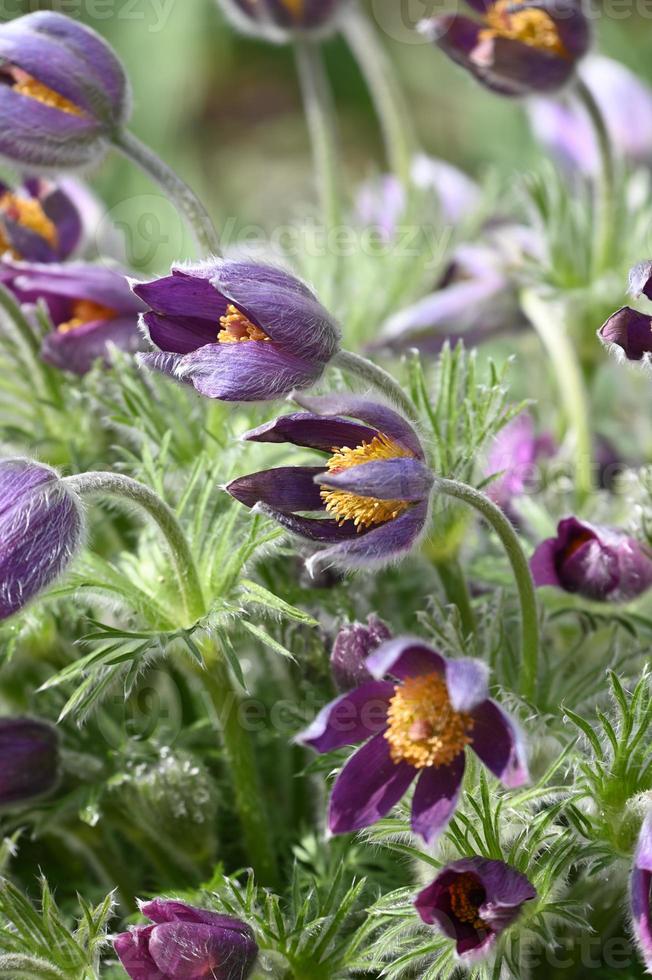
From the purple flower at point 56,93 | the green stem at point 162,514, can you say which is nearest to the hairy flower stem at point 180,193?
the purple flower at point 56,93

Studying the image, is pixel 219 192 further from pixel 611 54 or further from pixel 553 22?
pixel 553 22

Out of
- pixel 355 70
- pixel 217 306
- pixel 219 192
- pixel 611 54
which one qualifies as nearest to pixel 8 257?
pixel 217 306

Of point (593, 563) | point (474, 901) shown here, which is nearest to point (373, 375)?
point (593, 563)

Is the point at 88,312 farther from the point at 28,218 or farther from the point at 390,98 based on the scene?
the point at 390,98

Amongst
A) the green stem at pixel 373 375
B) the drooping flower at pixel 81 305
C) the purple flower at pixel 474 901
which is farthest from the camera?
the drooping flower at pixel 81 305

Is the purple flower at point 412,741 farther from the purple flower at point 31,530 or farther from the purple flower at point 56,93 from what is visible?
the purple flower at point 56,93

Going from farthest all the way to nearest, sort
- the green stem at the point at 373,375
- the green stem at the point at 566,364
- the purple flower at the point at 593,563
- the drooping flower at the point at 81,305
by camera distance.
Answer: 1. the green stem at the point at 566,364
2. the drooping flower at the point at 81,305
3. the purple flower at the point at 593,563
4. the green stem at the point at 373,375
